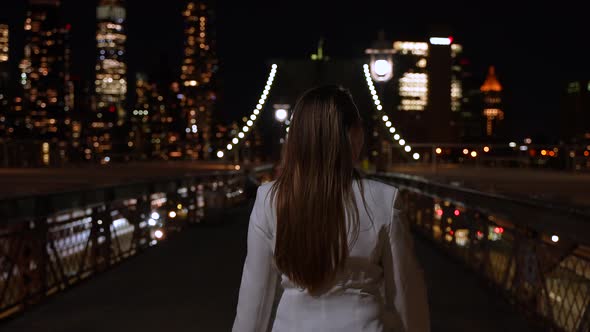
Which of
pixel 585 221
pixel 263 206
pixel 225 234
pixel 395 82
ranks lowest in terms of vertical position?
pixel 225 234

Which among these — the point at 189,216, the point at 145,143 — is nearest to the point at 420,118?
the point at 145,143

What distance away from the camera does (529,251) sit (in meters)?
7.97

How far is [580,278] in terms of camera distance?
639 centimetres

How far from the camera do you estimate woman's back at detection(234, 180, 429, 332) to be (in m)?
2.58

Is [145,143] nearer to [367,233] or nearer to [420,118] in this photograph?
[367,233]

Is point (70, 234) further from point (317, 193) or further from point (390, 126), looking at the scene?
point (390, 126)

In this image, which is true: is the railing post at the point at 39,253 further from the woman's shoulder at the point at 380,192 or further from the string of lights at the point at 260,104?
the string of lights at the point at 260,104

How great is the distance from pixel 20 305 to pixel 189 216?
10478 mm

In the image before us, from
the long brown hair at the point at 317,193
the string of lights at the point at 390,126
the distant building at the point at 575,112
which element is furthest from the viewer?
the distant building at the point at 575,112

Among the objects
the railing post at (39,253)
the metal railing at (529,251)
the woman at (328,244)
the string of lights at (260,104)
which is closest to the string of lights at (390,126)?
the string of lights at (260,104)

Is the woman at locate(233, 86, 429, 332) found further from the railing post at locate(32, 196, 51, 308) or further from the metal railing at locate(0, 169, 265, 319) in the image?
the railing post at locate(32, 196, 51, 308)

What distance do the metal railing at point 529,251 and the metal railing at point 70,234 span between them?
4849mm

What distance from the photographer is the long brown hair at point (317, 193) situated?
258 cm

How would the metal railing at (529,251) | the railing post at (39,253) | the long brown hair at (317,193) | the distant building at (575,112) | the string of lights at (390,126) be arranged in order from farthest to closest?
the distant building at (575,112) → the string of lights at (390,126) → the railing post at (39,253) → the metal railing at (529,251) → the long brown hair at (317,193)
